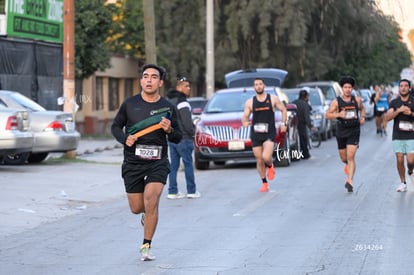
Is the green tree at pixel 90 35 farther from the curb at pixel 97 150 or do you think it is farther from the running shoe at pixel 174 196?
the running shoe at pixel 174 196

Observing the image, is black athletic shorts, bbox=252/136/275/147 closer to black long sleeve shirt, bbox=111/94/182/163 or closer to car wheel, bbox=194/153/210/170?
car wheel, bbox=194/153/210/170

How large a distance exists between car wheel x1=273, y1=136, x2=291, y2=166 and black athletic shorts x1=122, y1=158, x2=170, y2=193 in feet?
35.6

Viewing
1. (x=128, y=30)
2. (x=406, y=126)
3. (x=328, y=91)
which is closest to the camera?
(x=406, y=126)

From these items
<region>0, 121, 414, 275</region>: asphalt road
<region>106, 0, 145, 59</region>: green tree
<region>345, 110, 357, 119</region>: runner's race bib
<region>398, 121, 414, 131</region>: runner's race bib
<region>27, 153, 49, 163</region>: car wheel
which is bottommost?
<region>0, 121, 414, 275</region>: asphalt road

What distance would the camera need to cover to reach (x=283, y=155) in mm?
21016

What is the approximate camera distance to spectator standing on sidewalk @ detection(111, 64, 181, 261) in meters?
9.51

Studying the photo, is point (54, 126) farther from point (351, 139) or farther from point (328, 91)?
point (328, 91)

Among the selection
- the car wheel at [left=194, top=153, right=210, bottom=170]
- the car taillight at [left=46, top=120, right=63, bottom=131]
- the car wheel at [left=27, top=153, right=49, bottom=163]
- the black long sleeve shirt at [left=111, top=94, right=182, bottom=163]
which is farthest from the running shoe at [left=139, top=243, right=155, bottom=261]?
the car wheel at [left=27, top=153, right=49, bottom=163]

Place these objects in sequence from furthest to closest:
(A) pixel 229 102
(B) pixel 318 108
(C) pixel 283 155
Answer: (B) pixel 318 108 < (A) pixel 229 102 < (C) pixel 283 155

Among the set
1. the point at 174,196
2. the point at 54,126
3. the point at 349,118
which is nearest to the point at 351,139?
the point at 349,118

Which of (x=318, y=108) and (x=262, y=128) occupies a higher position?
(x=318, y=108)

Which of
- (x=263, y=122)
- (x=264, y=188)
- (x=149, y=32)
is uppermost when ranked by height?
(x=149, y=32)

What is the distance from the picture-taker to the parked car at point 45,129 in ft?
66.8

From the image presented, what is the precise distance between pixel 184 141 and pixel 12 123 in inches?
188
